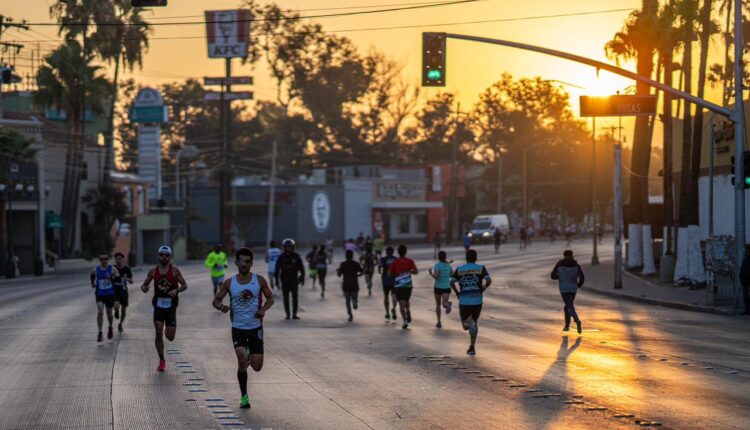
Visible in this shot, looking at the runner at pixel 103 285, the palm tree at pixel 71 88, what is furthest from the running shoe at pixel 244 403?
the palm tree at pixel 71 88

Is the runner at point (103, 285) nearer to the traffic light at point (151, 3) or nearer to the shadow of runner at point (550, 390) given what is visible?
the traffic light at point (151, 3)

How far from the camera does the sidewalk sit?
32281mm

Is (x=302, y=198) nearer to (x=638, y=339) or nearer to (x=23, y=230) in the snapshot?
(x=23, y=230)

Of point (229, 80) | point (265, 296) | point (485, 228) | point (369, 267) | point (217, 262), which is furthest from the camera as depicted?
point (485, 228)

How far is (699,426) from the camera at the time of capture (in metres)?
12.0

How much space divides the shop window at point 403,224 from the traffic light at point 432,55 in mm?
81261

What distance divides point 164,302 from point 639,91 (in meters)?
34.2

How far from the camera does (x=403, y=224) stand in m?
108

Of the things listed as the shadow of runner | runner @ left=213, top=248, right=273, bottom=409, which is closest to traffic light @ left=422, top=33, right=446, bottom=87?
the shadow of runner

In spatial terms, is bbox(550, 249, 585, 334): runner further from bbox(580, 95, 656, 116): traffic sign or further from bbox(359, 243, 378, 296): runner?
bbox(359, 243, 378, 296): runner

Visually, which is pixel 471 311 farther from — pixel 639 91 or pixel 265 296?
pixel 639 91

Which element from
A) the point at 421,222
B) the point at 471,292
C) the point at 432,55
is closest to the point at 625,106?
the point at 432,55

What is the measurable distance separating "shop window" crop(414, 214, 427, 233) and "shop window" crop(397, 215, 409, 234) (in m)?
1.35

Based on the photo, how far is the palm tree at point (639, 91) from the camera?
1917 inches
